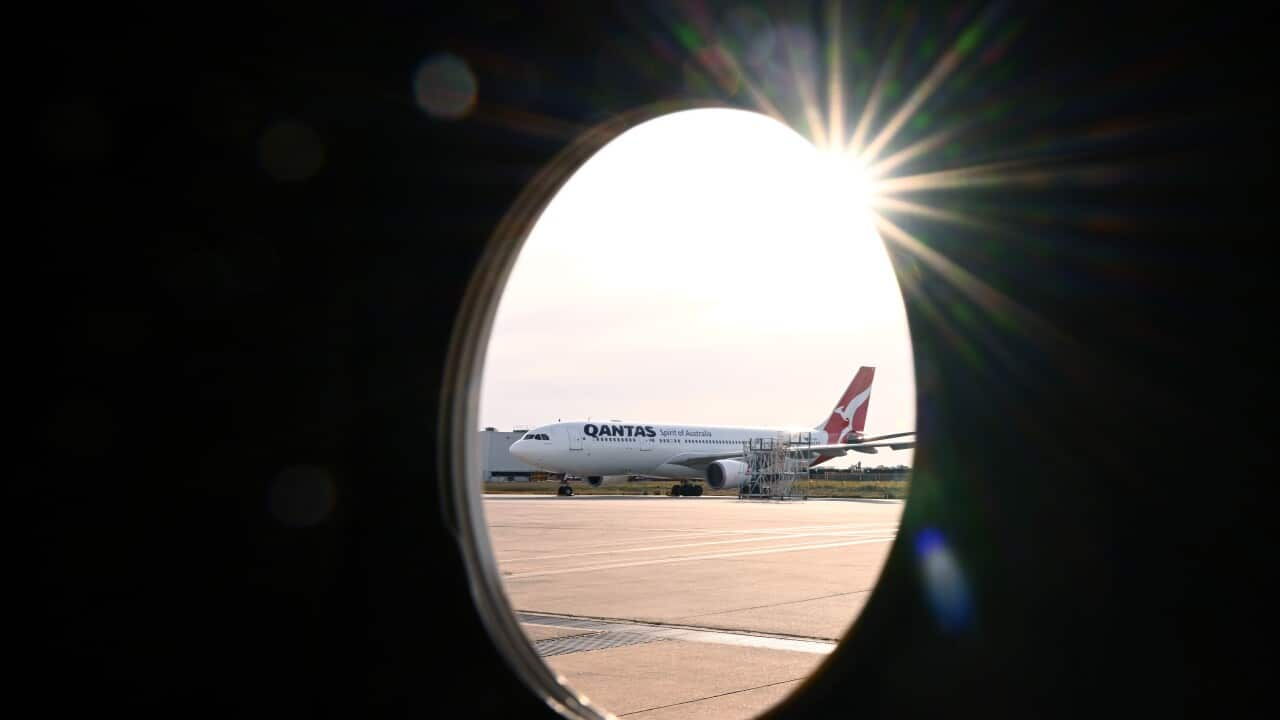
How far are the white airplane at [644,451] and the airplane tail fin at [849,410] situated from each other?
2399 millimetres

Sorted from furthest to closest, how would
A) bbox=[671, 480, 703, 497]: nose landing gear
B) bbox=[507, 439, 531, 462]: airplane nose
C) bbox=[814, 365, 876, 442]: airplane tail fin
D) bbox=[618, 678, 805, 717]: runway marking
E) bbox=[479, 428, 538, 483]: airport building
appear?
bbox=[479, 428, 538, 483]: airport building → bbox=[814, 365, 876, 442]: airplane tail fin → bbox=[671, 480, 703, 497]: nose landing gear → bbox=[507, 439, 531, 462]: airplane nose → bbox=[618, 678, 805, 717]: runway marking

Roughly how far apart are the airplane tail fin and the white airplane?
2399mm

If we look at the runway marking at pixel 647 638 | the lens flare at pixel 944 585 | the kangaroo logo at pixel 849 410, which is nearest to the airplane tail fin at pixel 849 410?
the kangaroo logo at pixel 849 410

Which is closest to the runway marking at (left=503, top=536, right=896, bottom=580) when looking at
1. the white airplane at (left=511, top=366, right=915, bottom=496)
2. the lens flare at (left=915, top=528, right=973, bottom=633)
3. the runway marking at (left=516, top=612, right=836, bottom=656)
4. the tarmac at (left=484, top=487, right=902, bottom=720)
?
the tarmac at (left=484, top=487, right=902, bottom=720)

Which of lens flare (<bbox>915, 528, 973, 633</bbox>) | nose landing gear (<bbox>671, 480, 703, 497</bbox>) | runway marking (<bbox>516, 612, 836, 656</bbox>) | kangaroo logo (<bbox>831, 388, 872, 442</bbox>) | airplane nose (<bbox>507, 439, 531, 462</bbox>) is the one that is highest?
kangaroo logo (<bbox>831, 388, 872, 442</bbox>)

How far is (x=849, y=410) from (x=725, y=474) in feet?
34.0

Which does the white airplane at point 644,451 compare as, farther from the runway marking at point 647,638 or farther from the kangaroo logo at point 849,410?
the runway marking at point 647,638

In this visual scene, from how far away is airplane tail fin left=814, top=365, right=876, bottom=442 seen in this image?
36.0m

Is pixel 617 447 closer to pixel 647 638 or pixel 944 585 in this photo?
pixel 647 638

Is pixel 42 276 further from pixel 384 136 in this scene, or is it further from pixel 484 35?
pixel 484 35

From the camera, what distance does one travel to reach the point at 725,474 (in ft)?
89.4

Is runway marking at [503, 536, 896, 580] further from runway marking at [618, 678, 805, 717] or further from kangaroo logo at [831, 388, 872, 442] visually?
kangaroo logo at [831, 388, 872, 442]

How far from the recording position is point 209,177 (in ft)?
8.87

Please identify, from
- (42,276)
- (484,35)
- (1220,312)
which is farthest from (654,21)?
(42,276)
